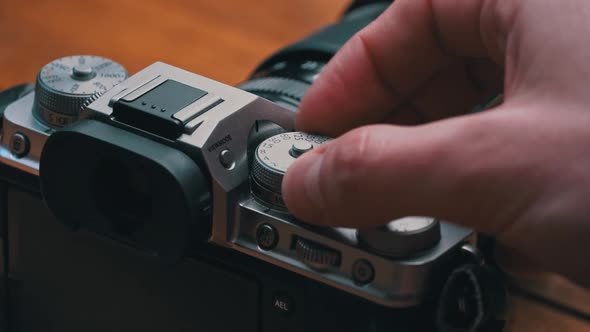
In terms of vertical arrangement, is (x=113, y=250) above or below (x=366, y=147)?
below

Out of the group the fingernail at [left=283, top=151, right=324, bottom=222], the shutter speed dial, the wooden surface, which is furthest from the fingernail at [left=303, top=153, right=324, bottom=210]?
the wooden surface

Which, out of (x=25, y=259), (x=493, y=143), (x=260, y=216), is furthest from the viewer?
(x=25, y=259)

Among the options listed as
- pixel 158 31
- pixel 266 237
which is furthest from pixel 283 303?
pixel 158 31

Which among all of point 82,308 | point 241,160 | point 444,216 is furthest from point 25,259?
point 444,216

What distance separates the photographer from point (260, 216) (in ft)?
1.54

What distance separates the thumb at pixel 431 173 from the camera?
0.37 m

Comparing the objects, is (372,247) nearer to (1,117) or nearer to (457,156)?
(457,156)

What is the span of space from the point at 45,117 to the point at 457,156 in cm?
25

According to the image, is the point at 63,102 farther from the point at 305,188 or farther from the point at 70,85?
the point at 305,188

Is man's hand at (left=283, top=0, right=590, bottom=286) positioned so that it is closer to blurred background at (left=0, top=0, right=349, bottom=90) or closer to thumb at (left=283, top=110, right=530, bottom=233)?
thumb at (left=283, top=110, right=530, bottom=233)

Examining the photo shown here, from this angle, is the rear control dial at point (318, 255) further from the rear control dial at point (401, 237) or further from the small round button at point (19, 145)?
the small round button at point (19, 145)

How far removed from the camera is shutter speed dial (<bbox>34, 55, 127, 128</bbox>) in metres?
0.52

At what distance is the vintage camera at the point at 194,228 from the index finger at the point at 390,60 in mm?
29

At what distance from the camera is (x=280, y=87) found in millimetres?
631
